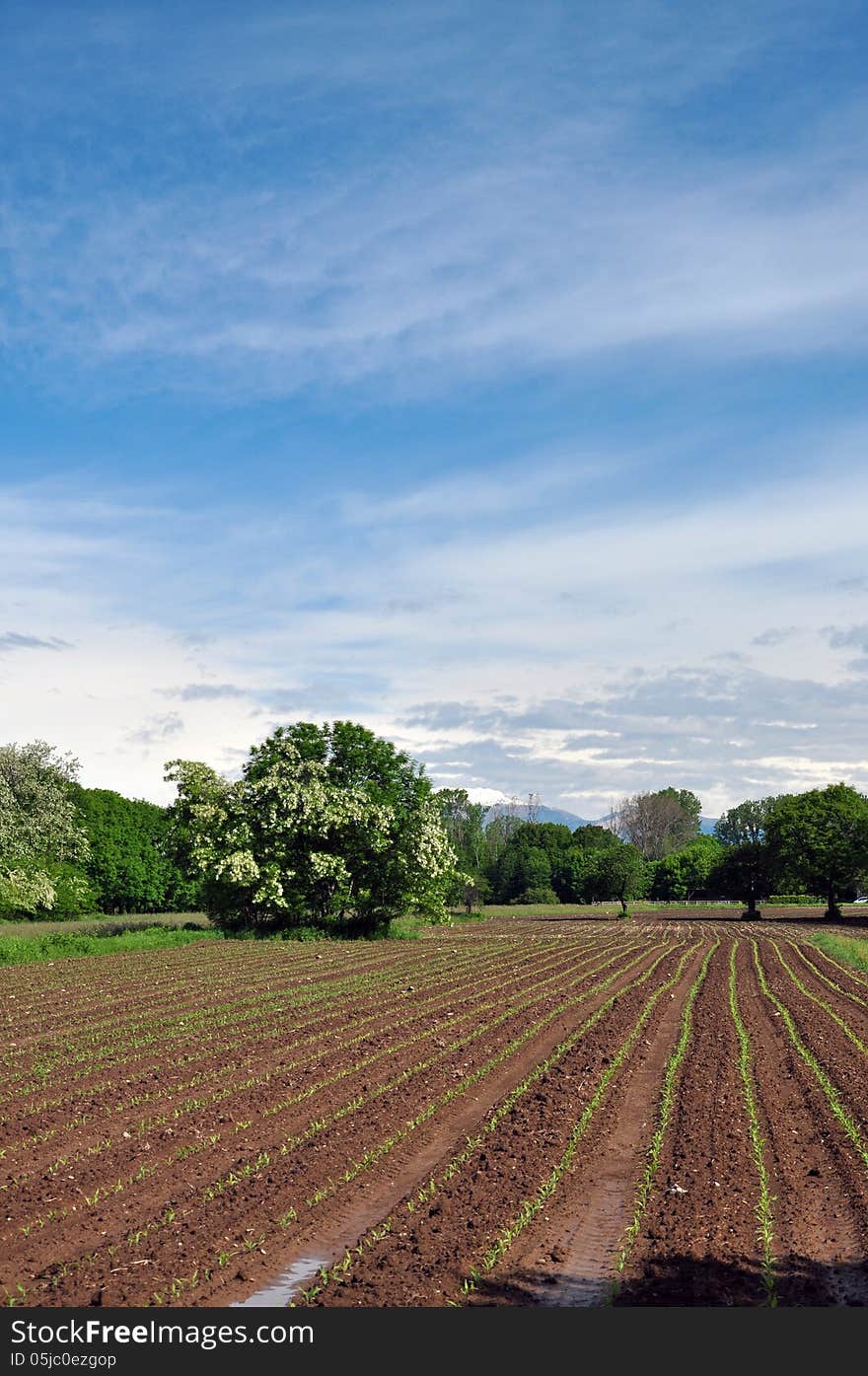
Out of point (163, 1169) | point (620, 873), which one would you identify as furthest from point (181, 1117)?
point (620, 873)

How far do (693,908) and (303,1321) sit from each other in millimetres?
118263

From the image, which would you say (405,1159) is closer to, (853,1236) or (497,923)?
(853,1236)

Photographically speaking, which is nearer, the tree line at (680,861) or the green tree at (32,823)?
the green tree at (32,823)

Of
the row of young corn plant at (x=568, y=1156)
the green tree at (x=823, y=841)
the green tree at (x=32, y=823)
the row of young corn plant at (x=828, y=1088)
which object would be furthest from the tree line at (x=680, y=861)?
the row of young corn plant at (x=568, y=1156)

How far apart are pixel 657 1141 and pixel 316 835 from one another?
129 feet

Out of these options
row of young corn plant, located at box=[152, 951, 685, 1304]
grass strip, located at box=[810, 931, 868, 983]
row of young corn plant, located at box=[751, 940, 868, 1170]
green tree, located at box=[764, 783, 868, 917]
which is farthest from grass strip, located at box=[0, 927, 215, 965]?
green tree, located at box=[764, 783, 868, 917]

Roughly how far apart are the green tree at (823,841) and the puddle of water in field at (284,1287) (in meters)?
75.6

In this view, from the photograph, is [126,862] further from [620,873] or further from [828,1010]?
[828,1010]

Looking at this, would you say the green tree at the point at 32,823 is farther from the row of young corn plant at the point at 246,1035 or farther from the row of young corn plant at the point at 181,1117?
the row of young corn plant at the point at 181,1117

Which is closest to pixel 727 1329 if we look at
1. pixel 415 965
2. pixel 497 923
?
pixel 415 965

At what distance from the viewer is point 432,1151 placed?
43.2 feet

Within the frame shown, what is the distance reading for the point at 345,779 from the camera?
2140 inches

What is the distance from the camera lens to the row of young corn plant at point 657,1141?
10.00 metres

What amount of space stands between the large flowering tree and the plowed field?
76.7ft
